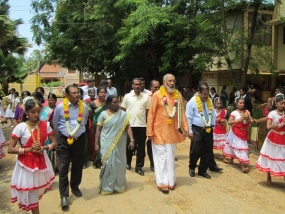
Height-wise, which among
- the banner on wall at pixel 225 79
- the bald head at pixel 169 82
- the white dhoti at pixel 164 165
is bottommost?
the white dhoti at pixel 164 165

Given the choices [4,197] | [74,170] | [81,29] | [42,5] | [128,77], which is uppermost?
[42,5]

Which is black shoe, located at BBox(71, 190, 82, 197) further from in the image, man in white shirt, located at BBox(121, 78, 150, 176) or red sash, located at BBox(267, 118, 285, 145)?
red sash, located at BBox(267, 118, 285, 145)

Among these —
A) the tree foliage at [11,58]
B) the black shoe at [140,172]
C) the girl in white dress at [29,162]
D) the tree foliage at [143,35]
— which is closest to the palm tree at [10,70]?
the tree foliage at [11,58]

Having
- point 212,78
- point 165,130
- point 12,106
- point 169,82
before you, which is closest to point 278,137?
point 165,130

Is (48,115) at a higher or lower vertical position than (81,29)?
lower

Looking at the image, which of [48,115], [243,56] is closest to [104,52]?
[243,56]

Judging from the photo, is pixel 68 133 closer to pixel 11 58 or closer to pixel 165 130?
pixel 165 130

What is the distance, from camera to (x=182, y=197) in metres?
5.16

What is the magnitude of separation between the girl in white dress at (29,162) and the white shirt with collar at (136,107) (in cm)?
252

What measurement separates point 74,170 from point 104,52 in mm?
13216

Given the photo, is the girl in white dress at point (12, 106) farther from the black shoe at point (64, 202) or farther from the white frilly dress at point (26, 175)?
the white frilly dress at point (26, 175)

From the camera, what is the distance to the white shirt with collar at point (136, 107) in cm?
639

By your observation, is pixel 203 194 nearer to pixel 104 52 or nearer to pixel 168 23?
pixel 168 23

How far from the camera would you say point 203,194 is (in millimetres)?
5293
